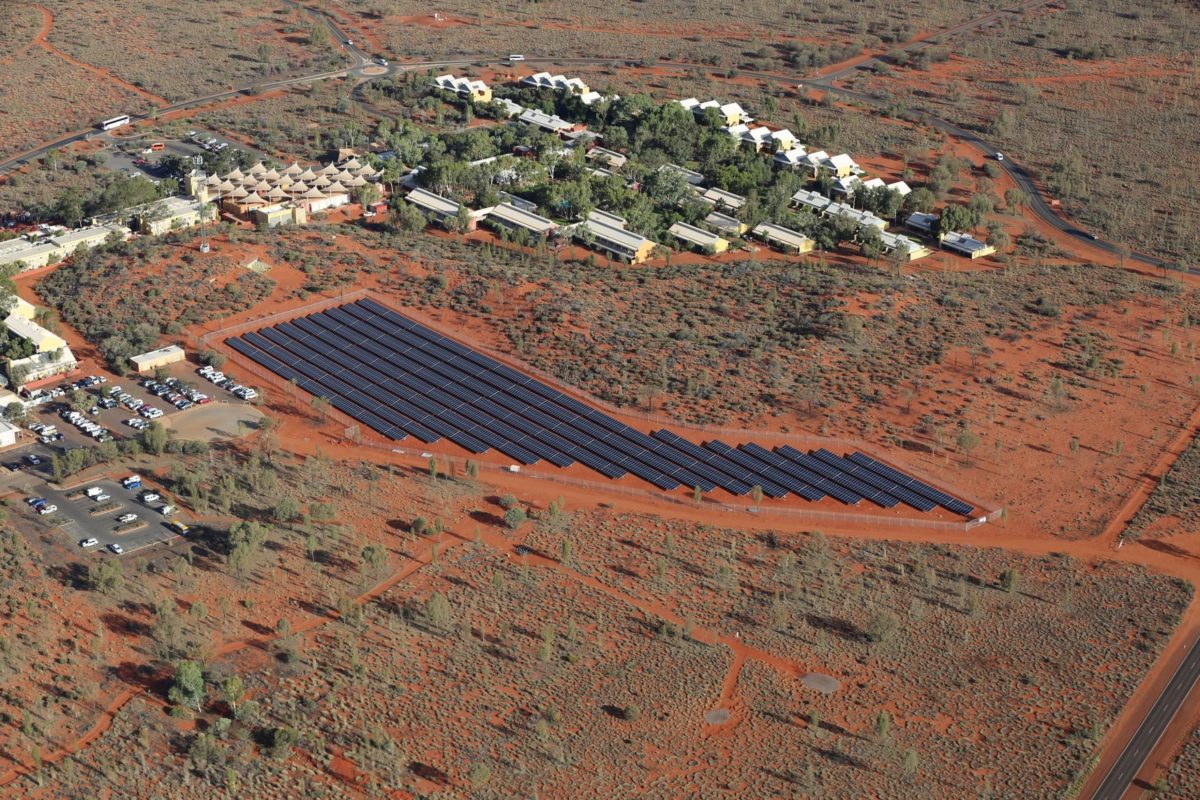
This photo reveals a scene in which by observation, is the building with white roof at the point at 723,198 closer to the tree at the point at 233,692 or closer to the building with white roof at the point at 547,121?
the building with white roof at the point at 547,121

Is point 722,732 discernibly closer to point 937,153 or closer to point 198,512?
point 198,512

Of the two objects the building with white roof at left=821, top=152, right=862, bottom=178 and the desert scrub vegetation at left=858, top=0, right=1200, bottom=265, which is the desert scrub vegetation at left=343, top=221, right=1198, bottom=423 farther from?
the building with white roof at left=821, top=152, right=862, bottom=178

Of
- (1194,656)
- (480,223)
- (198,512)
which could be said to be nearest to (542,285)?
(480,223)

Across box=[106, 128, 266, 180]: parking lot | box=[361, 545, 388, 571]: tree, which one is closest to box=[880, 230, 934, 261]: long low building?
box=[361, 545, 388, 571]: tree

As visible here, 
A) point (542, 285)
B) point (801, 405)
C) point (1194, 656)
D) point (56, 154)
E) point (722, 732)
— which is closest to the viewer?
point (722, 732)

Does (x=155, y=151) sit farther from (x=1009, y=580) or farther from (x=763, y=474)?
(x=1009, y=580)

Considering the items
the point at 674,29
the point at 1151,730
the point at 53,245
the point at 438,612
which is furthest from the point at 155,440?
the point at 674,29
